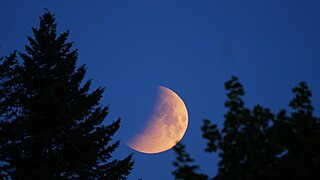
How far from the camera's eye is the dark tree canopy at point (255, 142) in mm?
4121

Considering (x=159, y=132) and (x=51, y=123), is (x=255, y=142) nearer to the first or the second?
(x=51, y=123)

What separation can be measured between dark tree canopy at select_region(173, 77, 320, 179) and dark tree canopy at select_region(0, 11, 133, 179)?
10112 mm

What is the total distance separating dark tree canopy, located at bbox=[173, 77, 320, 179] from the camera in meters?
4.12

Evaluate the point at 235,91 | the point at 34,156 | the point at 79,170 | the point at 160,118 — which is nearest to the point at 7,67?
the point at 34,156

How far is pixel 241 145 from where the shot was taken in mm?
4305

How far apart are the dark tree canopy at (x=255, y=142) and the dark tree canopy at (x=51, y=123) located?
10112mm

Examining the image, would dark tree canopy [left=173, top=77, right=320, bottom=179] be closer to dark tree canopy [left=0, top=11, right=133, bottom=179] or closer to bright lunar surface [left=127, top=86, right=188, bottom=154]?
dark tree canopy [left=0, top=11, right=133, bottom=179]

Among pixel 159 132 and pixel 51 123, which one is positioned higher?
pixel 159 132

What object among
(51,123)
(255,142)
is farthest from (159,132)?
(255,142)

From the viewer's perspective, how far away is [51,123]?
1447 centimetres

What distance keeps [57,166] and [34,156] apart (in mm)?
1027

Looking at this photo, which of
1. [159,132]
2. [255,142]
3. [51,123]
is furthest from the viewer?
[159,132]

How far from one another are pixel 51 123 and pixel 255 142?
462 inches

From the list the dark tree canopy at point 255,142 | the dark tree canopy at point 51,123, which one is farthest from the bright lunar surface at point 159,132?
the dark tree canopy at point 255,142
